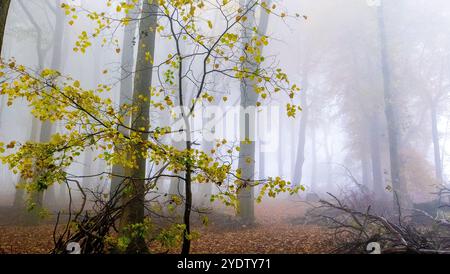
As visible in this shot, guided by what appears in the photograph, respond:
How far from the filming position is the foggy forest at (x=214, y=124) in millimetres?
4008

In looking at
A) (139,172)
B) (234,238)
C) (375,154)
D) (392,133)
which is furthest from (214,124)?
(139,172)

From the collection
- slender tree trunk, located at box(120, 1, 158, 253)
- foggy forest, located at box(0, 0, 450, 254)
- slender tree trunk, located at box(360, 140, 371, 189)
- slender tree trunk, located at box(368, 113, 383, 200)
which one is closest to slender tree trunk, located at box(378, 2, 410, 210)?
foggy forest, located at box(0, 0, 450, 254)

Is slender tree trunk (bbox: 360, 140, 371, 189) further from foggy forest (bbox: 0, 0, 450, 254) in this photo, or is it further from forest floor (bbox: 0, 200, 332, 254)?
forest floor (bbox: 0, 200, 332, 254)

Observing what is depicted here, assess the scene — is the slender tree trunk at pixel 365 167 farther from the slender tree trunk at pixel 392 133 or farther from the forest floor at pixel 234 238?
the forest floor at pixel 234 238

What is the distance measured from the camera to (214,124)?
21625 mm

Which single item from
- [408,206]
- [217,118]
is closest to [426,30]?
[408,206]

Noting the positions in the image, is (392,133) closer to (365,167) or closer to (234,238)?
(234,238)

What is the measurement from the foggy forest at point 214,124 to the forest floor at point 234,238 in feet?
0.24

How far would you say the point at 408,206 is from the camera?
40.3 ft

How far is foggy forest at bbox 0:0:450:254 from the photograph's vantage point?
4.01 meters

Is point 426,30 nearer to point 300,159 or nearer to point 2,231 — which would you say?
point 300,159

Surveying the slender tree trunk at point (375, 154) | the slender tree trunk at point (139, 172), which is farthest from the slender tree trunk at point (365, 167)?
the slender tree trunk at point (139, 172)

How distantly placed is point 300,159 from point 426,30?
11237 mm

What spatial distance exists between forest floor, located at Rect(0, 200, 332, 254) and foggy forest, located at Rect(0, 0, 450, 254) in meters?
0.07
